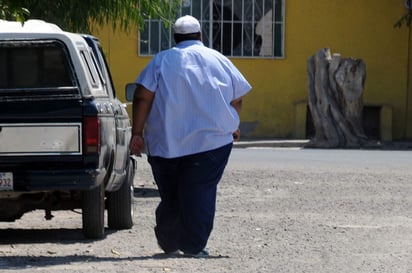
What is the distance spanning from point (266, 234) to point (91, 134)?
2.13m


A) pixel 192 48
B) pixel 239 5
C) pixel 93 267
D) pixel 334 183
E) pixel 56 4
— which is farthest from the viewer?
pixel 239 5

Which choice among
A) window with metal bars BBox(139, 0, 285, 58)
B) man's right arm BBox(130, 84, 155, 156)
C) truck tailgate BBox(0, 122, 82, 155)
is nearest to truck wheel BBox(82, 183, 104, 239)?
truck tailgate BBox(0, 122, 82, 155)

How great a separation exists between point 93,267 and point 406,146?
1632 cm

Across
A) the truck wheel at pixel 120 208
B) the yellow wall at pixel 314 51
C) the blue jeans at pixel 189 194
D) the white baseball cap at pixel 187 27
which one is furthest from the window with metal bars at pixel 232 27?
the blue jeans at pixel 189 194

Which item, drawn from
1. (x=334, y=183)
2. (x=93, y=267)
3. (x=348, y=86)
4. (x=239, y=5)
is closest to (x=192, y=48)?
(x=93, y=267)

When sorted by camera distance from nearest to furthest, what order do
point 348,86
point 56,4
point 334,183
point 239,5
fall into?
point 56,4 < point 334,183 < point 348,86 < point 239,5

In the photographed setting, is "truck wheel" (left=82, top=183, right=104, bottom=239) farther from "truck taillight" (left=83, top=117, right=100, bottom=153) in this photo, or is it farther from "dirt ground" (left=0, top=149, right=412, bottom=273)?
"truck taillight" (left=83, top=117, right=100, bottom=153)

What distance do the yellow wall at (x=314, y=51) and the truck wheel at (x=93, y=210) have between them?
15.3 metres

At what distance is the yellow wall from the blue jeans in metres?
16.3

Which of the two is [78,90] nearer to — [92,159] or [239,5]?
[92,159]

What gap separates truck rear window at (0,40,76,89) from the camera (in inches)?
392

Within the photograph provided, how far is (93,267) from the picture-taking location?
8.48 metres

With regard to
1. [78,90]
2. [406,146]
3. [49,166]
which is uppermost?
[78,90]

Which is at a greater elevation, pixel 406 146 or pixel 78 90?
pixel 78 90
